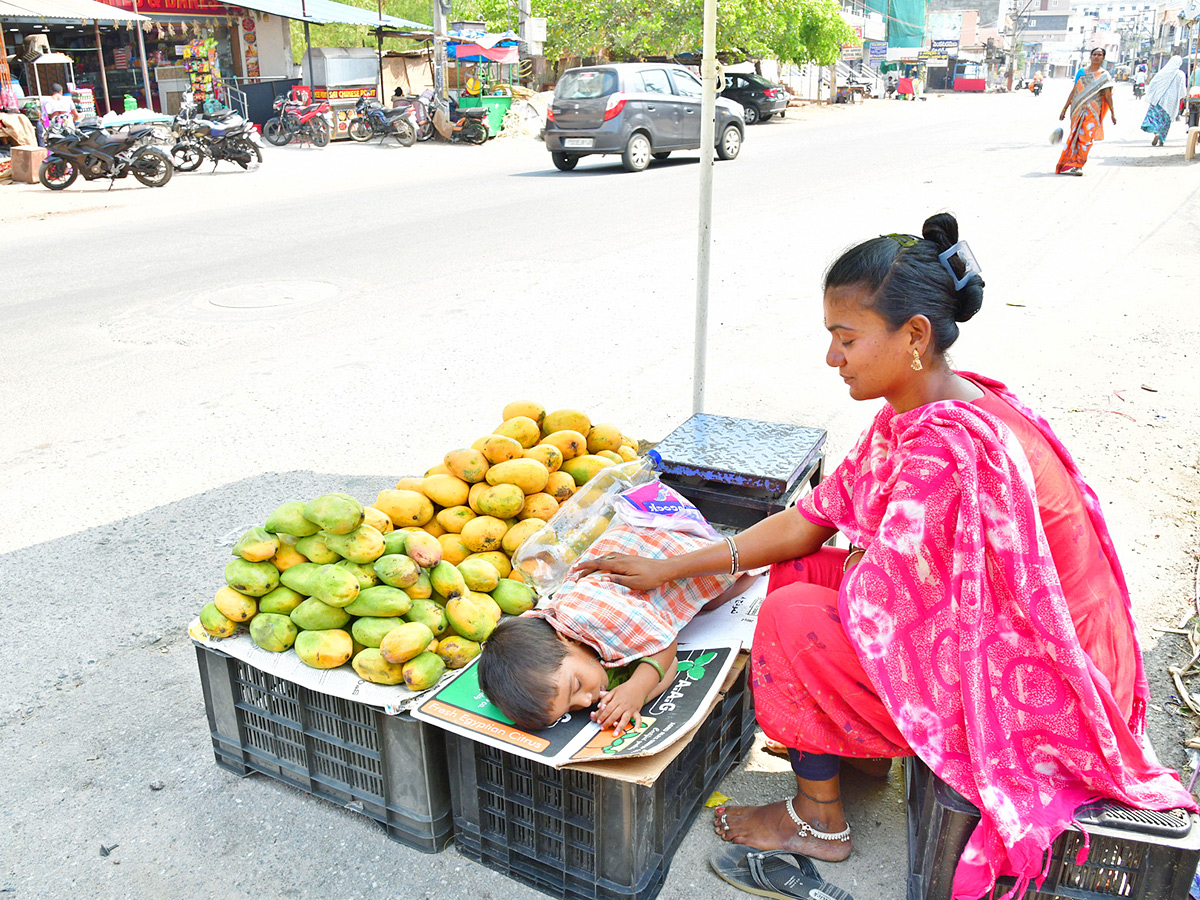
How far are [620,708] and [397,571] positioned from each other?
2.10 ft

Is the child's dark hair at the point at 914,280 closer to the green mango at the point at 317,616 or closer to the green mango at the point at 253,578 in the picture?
the green mango at the point at 317,616

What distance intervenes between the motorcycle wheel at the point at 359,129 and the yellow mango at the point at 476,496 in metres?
20.8


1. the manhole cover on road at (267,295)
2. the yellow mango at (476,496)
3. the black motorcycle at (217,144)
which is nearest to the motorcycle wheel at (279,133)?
the black motorcycle at (217,144)

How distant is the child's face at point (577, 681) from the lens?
2.03 meters

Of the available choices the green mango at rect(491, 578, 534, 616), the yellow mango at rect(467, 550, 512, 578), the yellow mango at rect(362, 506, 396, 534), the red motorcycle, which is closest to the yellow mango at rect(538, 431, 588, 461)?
the yellow mango at rect(467, 550, 512, 578)

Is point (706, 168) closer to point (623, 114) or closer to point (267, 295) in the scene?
point (267, 295)

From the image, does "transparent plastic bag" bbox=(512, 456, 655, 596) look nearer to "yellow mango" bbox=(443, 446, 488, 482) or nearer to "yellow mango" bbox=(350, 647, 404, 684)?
"yellow mango" bbox=(443, 446, 488, 482)

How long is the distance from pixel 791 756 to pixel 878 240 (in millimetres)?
1177

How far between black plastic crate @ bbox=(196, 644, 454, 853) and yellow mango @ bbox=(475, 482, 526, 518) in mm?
789

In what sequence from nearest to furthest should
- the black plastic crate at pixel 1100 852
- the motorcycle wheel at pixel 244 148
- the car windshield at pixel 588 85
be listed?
the black plastic crate at pixel 1100 852
the car windshield at pixel 588 85
the motorcycle wheel at pixel 244 148

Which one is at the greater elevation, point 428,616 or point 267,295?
point 428,616

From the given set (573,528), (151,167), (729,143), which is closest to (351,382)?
(573,528)

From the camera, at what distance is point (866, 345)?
2.02 metres

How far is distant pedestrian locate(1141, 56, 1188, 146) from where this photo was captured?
18922mm
